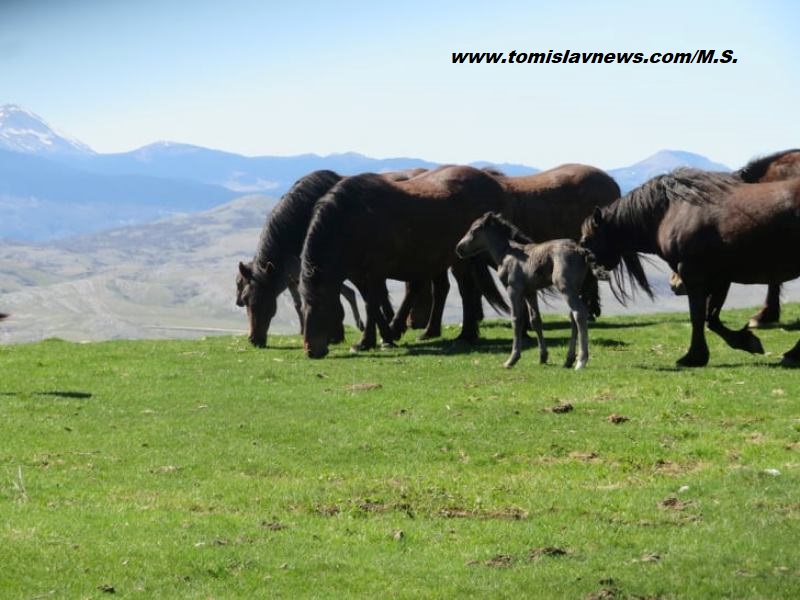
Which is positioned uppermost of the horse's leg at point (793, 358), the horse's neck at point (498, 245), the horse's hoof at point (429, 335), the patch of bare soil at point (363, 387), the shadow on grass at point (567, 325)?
the horse's neck at point (498, 245)

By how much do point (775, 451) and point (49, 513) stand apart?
7380mm

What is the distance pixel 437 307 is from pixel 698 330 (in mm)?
8259

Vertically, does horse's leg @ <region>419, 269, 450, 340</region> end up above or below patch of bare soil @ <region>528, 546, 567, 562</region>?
above

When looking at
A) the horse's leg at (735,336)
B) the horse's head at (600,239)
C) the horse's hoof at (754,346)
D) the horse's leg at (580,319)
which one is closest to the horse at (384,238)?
the horse's head at (600,239)

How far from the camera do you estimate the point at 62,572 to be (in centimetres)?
1002

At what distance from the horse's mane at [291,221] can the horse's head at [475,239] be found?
433 cm

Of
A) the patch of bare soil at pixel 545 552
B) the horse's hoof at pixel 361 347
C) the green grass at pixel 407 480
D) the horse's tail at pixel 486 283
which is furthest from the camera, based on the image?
the horse's tail at pixel 486 283

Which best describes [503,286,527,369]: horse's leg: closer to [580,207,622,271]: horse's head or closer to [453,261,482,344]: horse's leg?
[580,207,622,271]: horse's head

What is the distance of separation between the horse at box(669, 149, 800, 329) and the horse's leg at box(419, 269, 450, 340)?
5134 millimetres

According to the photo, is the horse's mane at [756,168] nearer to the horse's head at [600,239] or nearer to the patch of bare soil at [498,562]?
the horse's head at [600,239]

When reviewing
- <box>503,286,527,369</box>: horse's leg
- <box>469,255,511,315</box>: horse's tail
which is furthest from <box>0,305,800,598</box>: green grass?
<box>469,255,511,315</box>: horse's tail

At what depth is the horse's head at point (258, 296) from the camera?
25266 mm

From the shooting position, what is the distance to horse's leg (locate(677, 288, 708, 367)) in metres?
18.9

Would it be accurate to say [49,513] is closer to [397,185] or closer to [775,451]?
[775,451]
